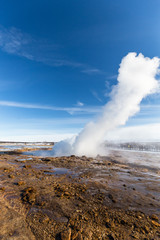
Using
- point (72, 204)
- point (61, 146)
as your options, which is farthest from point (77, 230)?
point (61, 146)

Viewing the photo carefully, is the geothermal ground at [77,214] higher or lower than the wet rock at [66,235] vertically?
lower

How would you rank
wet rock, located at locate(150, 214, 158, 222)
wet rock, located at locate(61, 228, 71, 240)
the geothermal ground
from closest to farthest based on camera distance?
wet rock, located at locate(61, 228, 71, 240)
the geothermal ground
wet rock, located at locate(150, 214, 158, 222)

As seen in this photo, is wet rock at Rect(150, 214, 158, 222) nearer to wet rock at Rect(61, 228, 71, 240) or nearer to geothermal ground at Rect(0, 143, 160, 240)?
geothermal ground at Rect(0, 143, 160, 240)

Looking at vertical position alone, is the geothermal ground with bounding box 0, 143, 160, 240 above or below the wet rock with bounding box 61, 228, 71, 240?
below

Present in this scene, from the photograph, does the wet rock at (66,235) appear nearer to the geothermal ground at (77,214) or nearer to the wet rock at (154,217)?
the geothermal ground at (77,214)

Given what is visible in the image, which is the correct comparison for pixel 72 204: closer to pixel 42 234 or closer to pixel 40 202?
pixel 40 202

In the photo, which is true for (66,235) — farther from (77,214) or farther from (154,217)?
(154,217)

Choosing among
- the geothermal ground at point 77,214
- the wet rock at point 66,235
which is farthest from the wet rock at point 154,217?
the wet rock at point 66,235

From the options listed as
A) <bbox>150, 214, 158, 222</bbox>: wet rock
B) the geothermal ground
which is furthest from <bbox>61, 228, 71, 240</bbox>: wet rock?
<bbox>150, 214, 158, 222</bbox>: wet rock

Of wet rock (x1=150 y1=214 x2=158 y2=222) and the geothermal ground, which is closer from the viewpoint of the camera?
the geothermal ground

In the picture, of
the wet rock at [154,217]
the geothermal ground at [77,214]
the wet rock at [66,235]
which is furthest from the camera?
the wet rock at [154,217]

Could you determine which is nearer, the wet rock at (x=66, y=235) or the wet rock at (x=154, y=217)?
the wet rock at (x=66, y=235)

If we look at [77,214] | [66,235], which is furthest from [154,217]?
[66,235]

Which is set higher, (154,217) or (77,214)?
(77,214)
